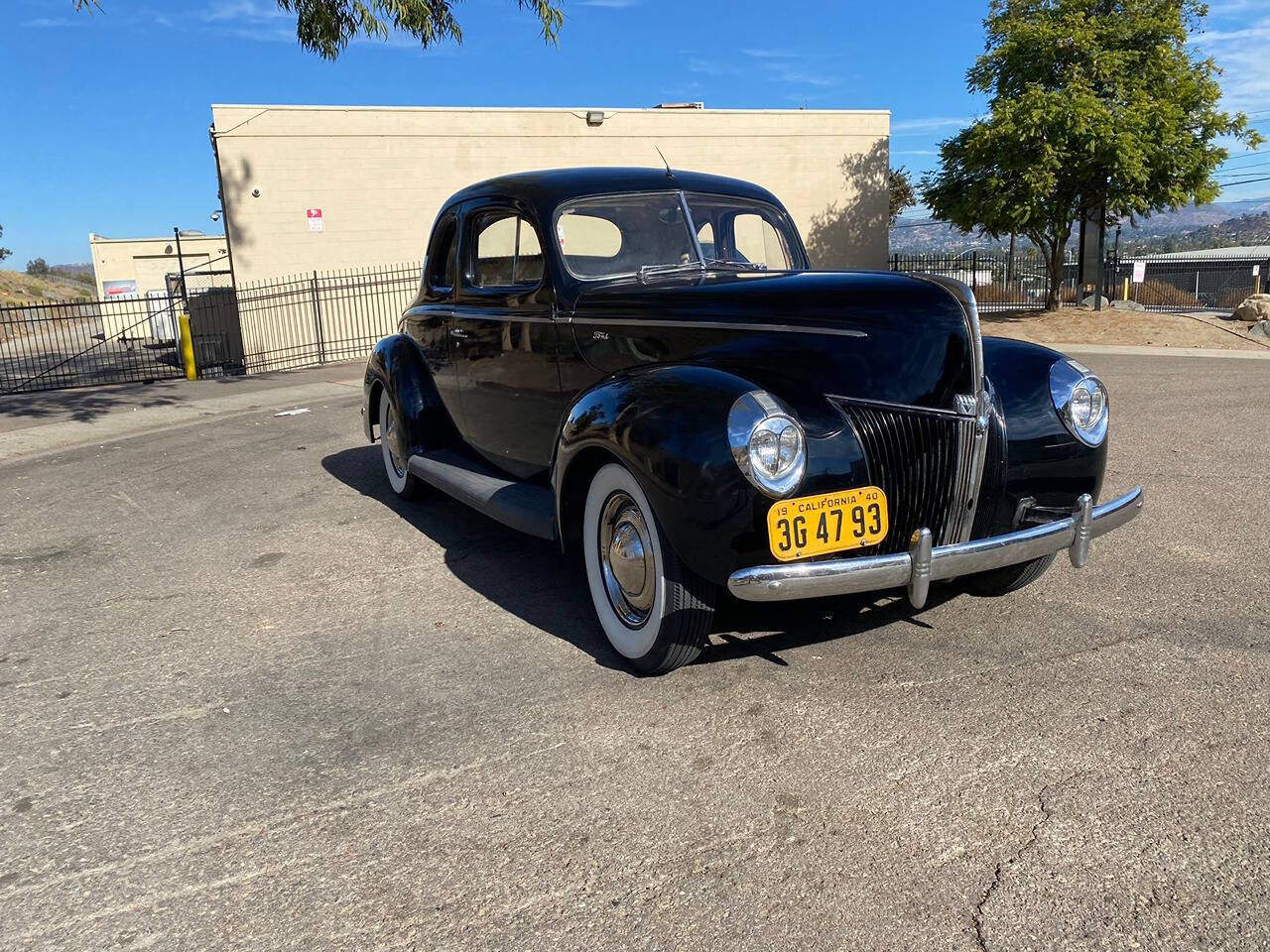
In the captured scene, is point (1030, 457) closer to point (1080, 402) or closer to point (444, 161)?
point (1080, 402)

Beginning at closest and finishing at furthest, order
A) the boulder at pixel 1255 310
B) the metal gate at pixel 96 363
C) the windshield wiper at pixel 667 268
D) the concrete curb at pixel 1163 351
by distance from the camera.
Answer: the windshield wiper at pixel 667 268
the concrete curb at pixel 1163 351
the metal gate at pixel 96 363
the boulder at pixel 1255 310

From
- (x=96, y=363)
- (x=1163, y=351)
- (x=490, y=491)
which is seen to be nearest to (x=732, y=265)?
(x=490, y=491)

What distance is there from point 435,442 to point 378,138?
49.7ft

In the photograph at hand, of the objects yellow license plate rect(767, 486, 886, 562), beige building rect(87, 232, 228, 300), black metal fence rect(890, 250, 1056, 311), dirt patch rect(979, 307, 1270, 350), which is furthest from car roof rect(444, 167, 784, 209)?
beige building rect(87, 232, 228, 300)

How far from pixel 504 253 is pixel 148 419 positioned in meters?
7.73

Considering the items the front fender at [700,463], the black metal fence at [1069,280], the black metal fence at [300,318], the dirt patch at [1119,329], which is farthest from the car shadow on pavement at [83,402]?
the dirt patch at [1119,329]

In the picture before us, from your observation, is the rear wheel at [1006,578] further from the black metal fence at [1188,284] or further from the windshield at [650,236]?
the black metal fence at [1188,284]

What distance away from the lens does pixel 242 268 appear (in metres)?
17.9

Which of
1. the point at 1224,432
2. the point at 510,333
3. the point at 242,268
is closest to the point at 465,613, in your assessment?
the point at 510,333

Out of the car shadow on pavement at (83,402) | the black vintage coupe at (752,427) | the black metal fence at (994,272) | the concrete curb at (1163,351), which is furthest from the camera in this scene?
the black metal fence at (994,272)

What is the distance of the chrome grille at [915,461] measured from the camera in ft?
10.2

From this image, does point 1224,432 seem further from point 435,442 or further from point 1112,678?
point 435,442

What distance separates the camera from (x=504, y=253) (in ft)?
16.0

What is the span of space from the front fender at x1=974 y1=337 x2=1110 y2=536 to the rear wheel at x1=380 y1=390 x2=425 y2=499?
3507 mm
